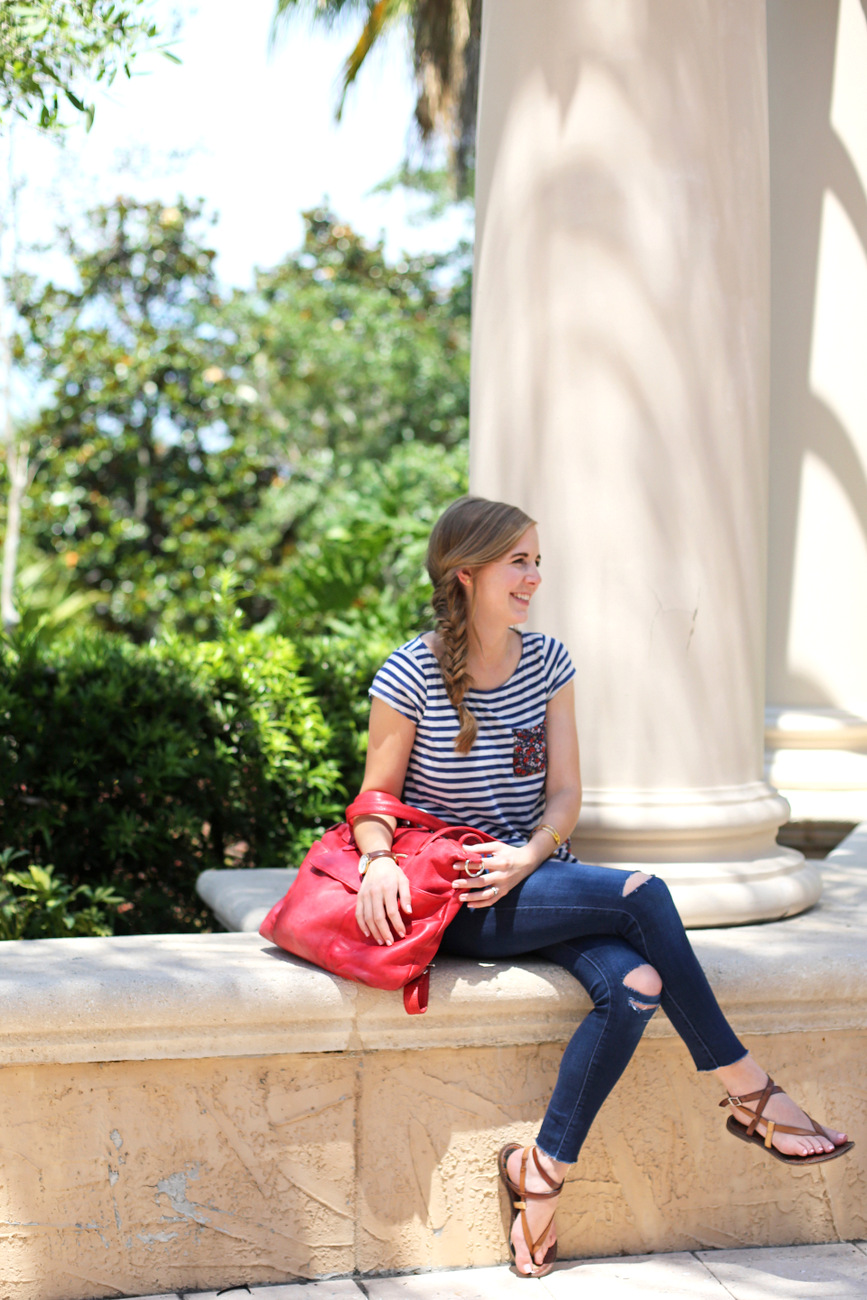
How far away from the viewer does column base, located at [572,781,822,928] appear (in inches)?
118

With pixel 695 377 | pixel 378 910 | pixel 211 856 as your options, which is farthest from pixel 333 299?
pixel 378 910

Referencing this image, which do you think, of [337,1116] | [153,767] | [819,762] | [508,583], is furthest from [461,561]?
[819,762]

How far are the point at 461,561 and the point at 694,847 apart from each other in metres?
0.94

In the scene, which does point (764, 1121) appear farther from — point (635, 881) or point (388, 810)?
point (388, 810)

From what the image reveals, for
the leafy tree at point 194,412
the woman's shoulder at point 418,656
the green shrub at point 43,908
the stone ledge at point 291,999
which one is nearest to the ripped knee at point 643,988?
the stone ledge at point 291,999

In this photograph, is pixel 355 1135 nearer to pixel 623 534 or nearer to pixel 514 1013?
pixel 514 1013

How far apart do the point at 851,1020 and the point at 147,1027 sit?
59.7 inches

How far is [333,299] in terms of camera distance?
13617 mm

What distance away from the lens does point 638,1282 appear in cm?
254

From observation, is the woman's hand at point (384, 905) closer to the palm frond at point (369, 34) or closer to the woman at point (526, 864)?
the woman at point (526, 864)

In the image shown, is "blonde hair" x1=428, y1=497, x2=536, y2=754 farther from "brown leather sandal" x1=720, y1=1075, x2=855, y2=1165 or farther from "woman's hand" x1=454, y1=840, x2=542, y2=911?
"brown leather sandal" x1=720, y1=1075, x2=855, y2=1165

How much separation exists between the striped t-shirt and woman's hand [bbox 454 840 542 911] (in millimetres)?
169

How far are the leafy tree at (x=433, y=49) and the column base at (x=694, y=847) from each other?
464 inches

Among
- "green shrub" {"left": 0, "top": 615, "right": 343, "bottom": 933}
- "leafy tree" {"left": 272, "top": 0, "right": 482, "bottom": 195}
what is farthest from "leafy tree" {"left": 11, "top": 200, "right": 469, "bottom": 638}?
"green shrub" {"left": 0, "top": 615, "right": 343, "bottom": 933}
